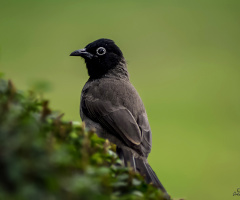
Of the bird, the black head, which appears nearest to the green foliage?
the bird

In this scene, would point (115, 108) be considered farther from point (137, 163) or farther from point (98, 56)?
point (98, 56)

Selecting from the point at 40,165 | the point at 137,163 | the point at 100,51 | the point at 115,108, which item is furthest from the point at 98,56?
the point at 40,165

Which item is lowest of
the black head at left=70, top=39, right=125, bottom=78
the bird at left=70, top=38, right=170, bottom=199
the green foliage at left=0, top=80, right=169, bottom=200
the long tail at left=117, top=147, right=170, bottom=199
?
the green foliage at left=0, top=80, right=169, bottom=200

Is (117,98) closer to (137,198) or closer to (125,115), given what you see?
(125,115)

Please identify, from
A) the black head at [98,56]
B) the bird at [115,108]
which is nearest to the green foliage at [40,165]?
the bird at [115,108]

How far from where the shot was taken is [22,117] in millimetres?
1616

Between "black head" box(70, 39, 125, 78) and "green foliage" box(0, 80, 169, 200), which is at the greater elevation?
"black head" box(70, 39, 125, 78)

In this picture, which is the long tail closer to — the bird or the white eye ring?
the bird

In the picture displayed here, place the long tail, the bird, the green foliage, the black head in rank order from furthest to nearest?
the black head → the bird → the long tail → the green foliage

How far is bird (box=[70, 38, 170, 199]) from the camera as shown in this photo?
485cm

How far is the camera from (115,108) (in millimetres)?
5543

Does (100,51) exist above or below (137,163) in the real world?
above

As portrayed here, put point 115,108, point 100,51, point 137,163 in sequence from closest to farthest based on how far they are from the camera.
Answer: point 137,163
point 115,108
point 100,51

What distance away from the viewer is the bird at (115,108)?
485 centimetres
